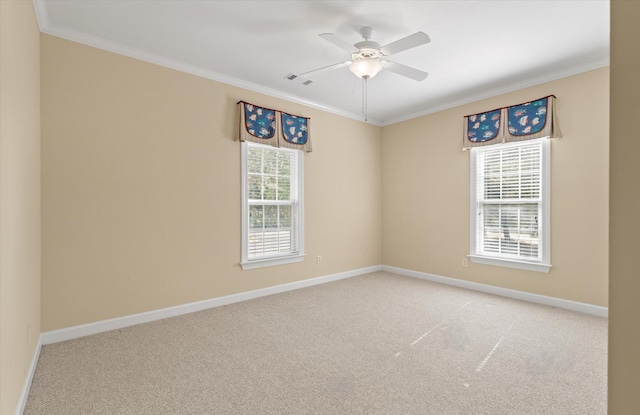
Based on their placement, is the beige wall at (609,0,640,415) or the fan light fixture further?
A: the fan light fixture

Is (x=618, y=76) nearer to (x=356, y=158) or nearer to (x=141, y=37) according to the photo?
(x=141, y=37)

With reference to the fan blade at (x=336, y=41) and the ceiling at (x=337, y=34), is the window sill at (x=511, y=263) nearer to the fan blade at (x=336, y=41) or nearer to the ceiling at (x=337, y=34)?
the ceiling at (x=337, y=34)

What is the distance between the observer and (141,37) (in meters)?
3.09

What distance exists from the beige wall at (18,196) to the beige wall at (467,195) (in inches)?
191

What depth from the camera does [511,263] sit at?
4270mm

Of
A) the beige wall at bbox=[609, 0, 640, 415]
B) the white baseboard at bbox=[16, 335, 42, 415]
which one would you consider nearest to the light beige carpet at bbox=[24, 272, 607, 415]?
the white baseboard at bbox=[16, 335, 42, 415]

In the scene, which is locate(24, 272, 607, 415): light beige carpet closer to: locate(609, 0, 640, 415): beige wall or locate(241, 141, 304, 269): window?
locate(241, 141, 304, 269): window

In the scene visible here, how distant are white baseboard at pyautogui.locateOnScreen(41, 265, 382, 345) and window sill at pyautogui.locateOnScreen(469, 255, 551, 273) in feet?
7.45

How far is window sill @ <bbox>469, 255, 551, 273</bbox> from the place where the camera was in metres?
3.99

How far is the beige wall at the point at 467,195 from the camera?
358 centimetres

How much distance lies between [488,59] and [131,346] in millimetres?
4565

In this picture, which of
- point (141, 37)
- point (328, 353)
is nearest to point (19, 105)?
point (141, 37)

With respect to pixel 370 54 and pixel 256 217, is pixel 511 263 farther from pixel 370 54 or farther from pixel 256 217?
pixel 256 217

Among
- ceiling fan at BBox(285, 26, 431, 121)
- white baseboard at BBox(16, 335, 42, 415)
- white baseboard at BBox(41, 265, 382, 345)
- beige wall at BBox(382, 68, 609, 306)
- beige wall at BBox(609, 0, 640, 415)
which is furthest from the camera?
beige wall at BBox(382, 68, 609, 306)
